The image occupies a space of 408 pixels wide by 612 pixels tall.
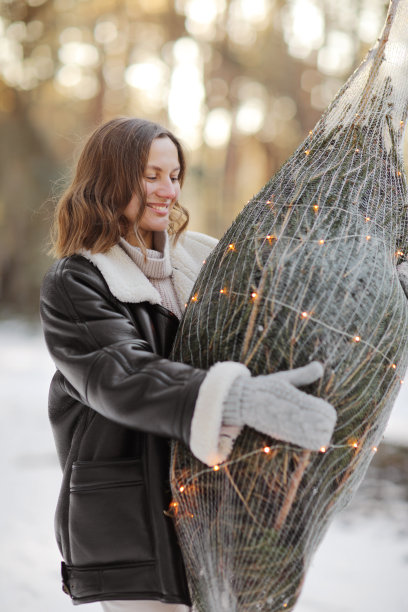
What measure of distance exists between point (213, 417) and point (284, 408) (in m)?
0.13

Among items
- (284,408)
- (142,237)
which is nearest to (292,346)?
(284,408)

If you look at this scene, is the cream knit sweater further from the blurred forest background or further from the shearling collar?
the blurred forest background

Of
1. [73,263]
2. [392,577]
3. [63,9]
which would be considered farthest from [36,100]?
[73,263]

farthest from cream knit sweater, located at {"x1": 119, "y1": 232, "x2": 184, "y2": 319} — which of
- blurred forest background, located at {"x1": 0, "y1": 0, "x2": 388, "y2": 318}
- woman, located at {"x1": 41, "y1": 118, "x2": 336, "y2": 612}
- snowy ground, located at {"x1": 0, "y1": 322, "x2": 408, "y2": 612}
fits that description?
blurred forest background, located at {"x1": 0, "y1": 0, "x2": 388, "y2": 318}

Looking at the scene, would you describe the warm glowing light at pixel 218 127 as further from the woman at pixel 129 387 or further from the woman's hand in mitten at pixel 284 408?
the woman's hand in mitten at pixel 284 408

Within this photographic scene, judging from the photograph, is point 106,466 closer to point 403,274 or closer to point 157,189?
point 157,189

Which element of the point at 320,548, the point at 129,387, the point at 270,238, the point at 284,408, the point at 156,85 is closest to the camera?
the point at 284,408

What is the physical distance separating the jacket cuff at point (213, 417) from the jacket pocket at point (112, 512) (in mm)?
298

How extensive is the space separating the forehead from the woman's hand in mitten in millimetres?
625

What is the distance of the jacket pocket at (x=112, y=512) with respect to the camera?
1.54m

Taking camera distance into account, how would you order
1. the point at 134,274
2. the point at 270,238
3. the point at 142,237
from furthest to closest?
the point at 142,237, the point at 134,274, the point at 270,238

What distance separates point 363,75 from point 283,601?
1.21 metres

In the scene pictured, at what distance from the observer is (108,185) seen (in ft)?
5.38

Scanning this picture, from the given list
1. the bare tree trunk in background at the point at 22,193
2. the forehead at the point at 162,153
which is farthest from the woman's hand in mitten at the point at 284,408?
the bare tree trunk in background at the point at 22,193
